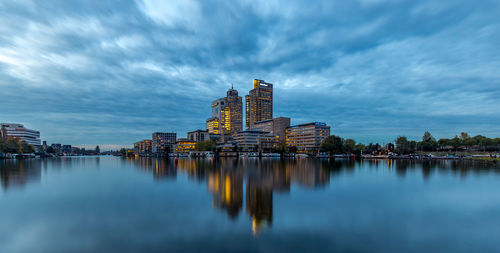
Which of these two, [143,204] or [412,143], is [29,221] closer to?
[143,204]

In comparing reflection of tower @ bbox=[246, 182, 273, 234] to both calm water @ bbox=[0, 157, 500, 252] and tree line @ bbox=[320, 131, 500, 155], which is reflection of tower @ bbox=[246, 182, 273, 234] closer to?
calm water @ bbox=[0, 157, 500, 252]

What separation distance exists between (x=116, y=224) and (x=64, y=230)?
2.89 metres

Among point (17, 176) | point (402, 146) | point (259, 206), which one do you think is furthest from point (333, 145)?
point (17, 176)

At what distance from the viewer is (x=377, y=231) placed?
15.1 metres

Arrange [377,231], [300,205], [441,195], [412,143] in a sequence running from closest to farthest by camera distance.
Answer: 1. [377,231]
2. [300,205]
3. [441,195]
4. [412,143]

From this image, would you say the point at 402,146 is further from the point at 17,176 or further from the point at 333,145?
the point at 17,176

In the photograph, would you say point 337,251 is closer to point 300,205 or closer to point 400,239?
point 400,239

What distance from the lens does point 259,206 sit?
66.9 feet

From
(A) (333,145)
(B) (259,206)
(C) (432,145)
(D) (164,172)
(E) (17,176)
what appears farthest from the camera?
(C) (432,145)

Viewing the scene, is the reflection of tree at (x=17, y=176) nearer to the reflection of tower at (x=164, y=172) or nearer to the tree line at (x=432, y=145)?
the reflection of tower at (x=164, y=172)

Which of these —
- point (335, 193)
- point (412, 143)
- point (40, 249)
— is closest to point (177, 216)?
point (40, 249)

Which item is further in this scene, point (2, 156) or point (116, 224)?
point (2, 156)

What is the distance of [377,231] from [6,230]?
23001 mm

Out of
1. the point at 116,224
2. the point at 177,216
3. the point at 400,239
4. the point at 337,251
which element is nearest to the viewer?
the point at 337,251
